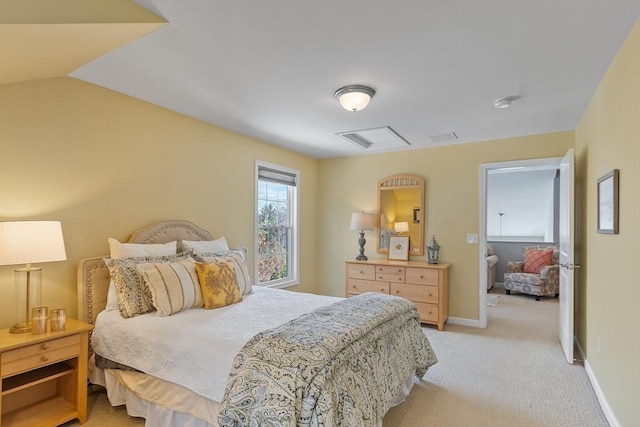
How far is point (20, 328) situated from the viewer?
7.07 feet

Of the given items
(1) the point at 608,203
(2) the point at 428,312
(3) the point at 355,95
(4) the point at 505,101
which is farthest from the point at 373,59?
(2) the point at 428,312

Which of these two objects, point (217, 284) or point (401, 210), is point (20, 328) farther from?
point (401, 210)

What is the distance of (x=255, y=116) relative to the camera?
3516 millimetres

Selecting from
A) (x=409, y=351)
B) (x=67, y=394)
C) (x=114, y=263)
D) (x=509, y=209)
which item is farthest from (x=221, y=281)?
(x=509, y=209)

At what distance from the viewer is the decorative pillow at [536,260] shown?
6.58 metres

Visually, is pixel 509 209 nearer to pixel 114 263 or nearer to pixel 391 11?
pixel 391 11

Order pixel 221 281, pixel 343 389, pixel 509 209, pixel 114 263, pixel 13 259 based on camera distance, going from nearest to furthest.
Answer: pixel 343 389, pixel 13 259, pixel 114 263, pixel 221 281, pixel 509 209

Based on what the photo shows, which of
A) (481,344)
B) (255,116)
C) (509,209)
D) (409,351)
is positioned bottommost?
(481,344)

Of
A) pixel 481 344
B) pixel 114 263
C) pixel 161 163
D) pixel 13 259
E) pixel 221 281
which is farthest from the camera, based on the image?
pixel 481 344

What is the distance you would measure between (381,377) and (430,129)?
9.40 ft

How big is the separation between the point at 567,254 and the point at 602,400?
137 cm

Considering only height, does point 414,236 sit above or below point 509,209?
below

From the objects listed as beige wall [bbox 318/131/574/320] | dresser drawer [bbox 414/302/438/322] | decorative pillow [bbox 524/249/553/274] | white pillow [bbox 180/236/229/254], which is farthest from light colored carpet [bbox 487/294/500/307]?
white pillow [bbox 180/236/229/254]

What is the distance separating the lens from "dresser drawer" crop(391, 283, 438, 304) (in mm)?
4342
